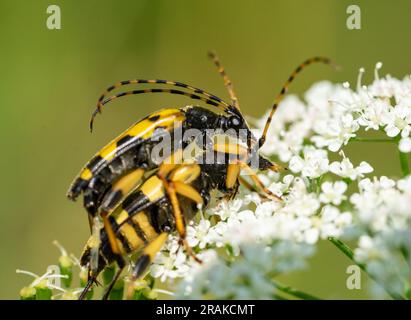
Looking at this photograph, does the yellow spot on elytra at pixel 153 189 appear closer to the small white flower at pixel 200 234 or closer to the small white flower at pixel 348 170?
the small white flower at pixel 200 234

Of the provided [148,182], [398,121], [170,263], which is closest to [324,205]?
[398,121]

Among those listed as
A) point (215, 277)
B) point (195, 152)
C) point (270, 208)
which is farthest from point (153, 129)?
point (215, 277)

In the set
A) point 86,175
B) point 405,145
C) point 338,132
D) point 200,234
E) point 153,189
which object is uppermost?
point 338,132

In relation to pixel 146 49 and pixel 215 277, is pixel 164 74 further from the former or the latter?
pixel 215 277

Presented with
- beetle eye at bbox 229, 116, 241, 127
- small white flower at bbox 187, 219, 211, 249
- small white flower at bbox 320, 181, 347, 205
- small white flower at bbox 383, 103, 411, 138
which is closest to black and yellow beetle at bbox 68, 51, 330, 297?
beetle eye at bbox 229, 116, 241, 127

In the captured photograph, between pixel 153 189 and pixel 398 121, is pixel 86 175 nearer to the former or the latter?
pixel 153 189

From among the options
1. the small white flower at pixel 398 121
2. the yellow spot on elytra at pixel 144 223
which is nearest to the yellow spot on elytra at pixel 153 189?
the yellow spot on elytra at pixel 144 223
